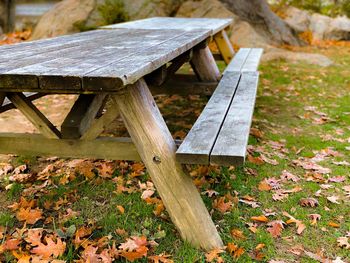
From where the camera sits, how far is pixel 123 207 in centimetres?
261

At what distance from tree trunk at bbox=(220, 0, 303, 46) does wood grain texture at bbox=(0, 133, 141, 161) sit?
7.30 metres

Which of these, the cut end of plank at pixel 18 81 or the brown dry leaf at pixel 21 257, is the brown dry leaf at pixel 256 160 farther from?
the cut end of plank at pixel 18 81

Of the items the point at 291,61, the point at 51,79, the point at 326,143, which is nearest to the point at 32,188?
the point at 51,79

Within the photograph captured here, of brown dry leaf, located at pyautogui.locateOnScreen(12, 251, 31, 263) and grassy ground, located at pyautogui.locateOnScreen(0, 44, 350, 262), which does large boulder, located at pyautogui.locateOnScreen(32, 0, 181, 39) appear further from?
brown dry leaf, located at pyautogui.locateOnScreen(12, 251, 31, 263)

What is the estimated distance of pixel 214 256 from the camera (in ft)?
6.86

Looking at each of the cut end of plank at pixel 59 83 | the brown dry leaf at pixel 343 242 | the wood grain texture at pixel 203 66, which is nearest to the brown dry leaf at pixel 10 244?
the cut end of plank at pixel 59 83

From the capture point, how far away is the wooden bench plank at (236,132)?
6.12 feet

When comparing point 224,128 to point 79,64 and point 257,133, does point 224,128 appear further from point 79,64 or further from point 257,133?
point 257,133

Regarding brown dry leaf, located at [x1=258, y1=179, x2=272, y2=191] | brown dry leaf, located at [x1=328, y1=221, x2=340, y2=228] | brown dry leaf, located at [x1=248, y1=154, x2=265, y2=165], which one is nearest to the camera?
brown dry leaf, located at [x1=328, y1=221, x2=340, y2=228]

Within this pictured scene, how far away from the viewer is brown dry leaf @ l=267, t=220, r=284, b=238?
237 centimetres

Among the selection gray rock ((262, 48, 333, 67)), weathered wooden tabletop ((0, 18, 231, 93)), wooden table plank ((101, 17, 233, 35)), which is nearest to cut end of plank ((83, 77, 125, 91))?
weathered wooden tabletop ((0, 18, 231, 93))

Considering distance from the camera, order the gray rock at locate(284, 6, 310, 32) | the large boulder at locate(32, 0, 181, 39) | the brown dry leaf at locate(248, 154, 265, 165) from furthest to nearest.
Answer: the gray rock at locate(284, 6, 310, 32) < the large boulder at locate(32, 0, 181, 39) < the brown dry leaf at locate(248, 154, 265, 165)

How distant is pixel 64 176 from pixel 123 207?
0.64 metres

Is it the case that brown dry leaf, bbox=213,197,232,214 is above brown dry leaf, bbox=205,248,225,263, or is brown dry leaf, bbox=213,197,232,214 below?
below
